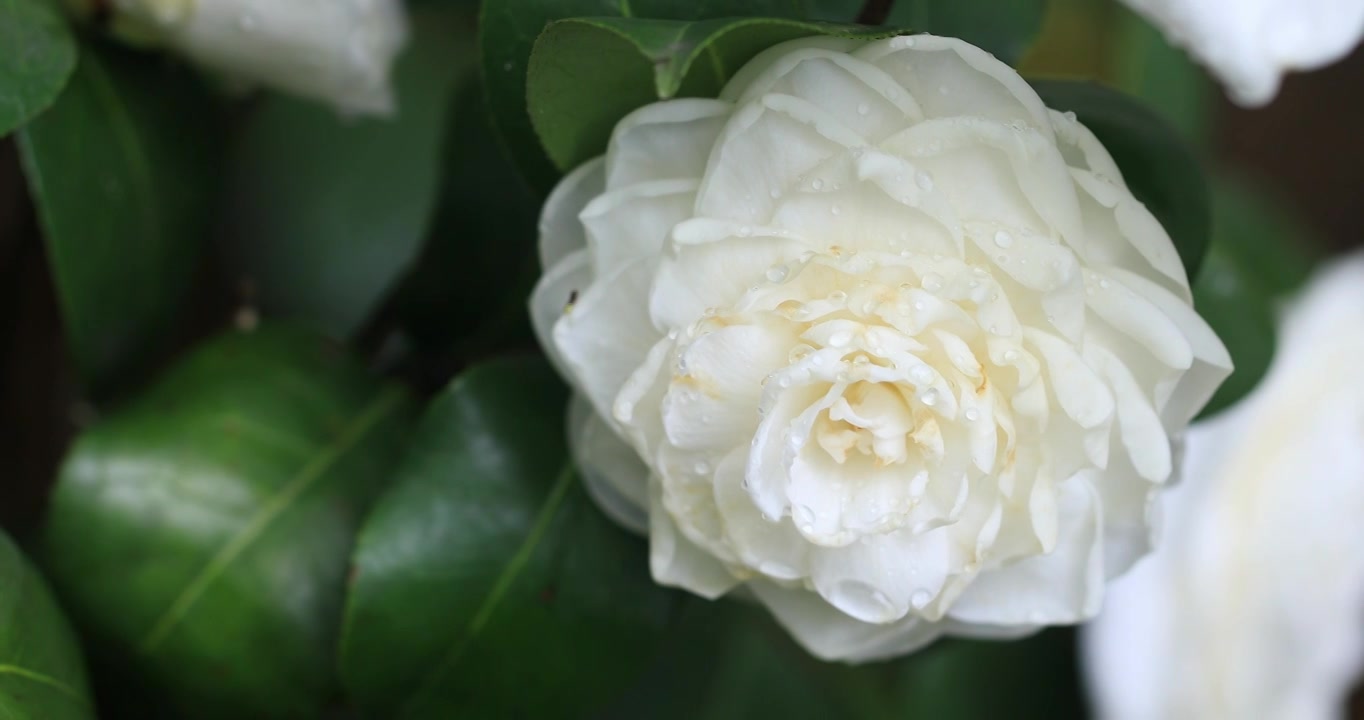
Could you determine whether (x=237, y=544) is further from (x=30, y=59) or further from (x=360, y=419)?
(x=30, y=59)

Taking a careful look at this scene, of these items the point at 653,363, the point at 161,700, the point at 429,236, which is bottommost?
the point at 161,700

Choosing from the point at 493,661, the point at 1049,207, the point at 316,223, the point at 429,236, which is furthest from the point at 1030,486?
the point at 316,223

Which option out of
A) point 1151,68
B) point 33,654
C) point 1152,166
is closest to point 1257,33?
point 1152,166

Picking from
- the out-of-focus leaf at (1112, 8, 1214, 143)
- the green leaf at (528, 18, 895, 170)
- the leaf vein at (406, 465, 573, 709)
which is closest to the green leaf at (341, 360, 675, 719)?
the leaf vein at (406, 465, 573, 709)

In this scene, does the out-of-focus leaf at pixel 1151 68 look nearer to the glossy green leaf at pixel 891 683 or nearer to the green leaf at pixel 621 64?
the glossy green leaf at pixel 891 683

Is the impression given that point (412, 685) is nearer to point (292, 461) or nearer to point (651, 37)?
point (292, 461)

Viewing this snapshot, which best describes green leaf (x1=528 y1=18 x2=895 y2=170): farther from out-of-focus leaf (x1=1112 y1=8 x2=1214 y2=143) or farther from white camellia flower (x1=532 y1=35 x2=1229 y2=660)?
out-of-focus leaf (x1=1112 y1=8 x2=1214 y2=143)
